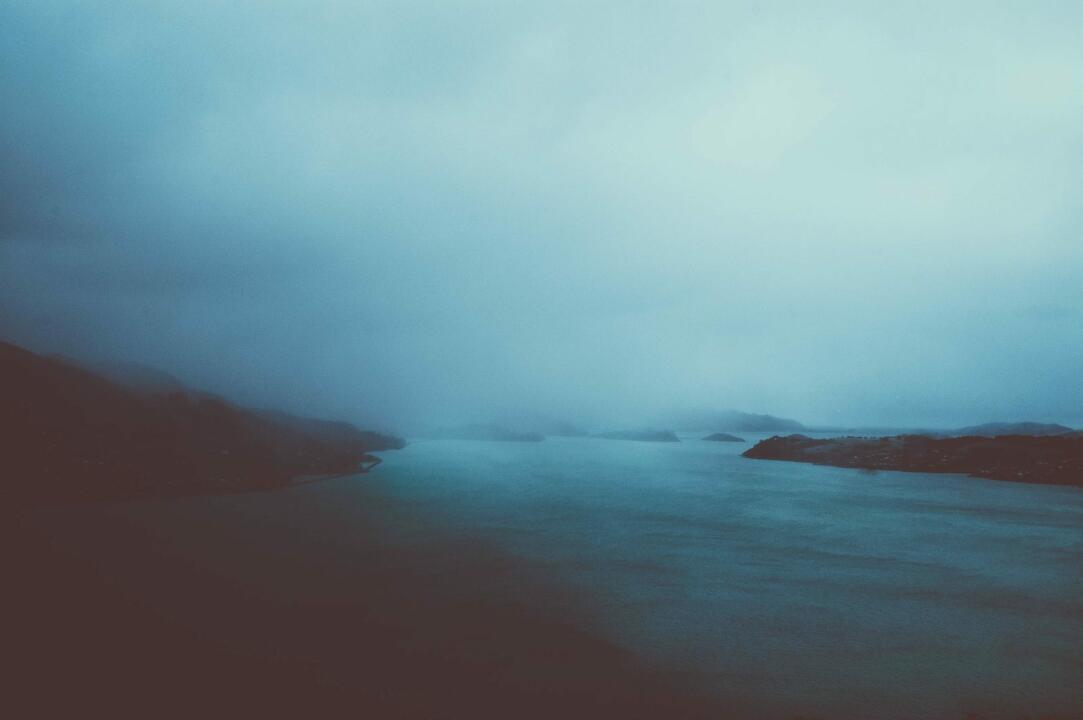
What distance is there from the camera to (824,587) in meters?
21.0

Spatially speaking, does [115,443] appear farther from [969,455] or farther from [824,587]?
[969,455]

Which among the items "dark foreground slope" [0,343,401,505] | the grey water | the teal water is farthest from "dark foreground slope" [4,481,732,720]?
"dark foreground slope" [0,343,401,505]

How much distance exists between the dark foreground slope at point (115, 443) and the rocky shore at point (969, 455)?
83.1 meters

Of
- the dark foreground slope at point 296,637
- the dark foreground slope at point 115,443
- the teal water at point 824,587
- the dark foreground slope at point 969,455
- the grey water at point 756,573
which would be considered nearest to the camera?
the dark foreground slope at point 296,637

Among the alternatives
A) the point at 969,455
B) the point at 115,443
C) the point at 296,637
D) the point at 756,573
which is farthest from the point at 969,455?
the point at 115,443

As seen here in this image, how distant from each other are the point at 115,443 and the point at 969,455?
10350 centimetres

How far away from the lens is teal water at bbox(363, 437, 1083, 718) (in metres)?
12.4

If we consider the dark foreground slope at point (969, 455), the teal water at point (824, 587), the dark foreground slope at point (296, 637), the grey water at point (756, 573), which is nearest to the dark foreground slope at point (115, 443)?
the grey water at point (756, 573)

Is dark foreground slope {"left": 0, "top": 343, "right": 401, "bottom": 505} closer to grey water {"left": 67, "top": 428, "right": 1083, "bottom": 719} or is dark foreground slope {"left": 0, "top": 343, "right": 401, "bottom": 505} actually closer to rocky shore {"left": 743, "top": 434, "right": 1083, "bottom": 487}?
grey water {"left": 67, "top": 428, "right": 1083, "bottom": 719}

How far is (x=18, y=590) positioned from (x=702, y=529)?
3193 centimetres

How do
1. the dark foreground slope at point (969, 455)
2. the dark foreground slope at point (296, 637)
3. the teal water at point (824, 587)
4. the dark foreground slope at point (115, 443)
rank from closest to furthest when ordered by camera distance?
the dark foreground slope at point (296, 637), the teal water at point (824, 587), the dark foreground slope at point (115, 443), the dark foreground slope at point (969, 455)

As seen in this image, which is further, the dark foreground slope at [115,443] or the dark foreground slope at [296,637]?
the dark foreground slope at [115,443]

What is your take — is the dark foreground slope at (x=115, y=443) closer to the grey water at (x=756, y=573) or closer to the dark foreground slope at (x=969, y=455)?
the grey water at (x=756, y=573)

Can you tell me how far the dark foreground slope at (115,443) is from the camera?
109 ft
